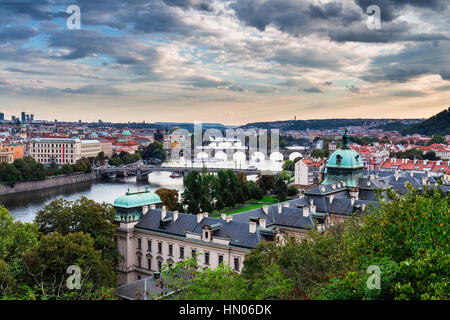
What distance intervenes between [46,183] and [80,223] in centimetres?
5938

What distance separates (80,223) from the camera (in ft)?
96.4

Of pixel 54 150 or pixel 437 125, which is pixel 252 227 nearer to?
pixel 54 150

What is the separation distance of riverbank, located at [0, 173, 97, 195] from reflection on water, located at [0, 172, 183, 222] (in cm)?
157

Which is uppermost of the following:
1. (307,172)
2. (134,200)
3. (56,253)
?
(134,200)

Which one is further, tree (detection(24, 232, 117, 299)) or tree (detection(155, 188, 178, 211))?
tree (detection(155, 188, 178, 211))

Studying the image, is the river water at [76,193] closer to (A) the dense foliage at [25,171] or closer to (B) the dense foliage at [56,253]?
(A) the dense foliage at [25,171]

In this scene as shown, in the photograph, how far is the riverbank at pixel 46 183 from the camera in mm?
74944

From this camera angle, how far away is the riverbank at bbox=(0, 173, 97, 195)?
74.9 metres

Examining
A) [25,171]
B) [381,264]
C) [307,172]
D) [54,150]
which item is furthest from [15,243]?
[54,150]

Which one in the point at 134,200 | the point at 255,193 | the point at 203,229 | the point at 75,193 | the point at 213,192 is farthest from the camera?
the point at 75,193

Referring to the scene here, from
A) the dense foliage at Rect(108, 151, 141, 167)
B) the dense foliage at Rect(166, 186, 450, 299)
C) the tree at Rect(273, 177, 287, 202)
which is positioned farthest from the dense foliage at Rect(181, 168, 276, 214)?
the dense foliage at Rect(108, 151, 141, 167)

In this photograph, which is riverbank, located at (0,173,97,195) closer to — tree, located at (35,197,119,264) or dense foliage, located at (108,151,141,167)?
dense foliage, located at (108,151,141,167)
